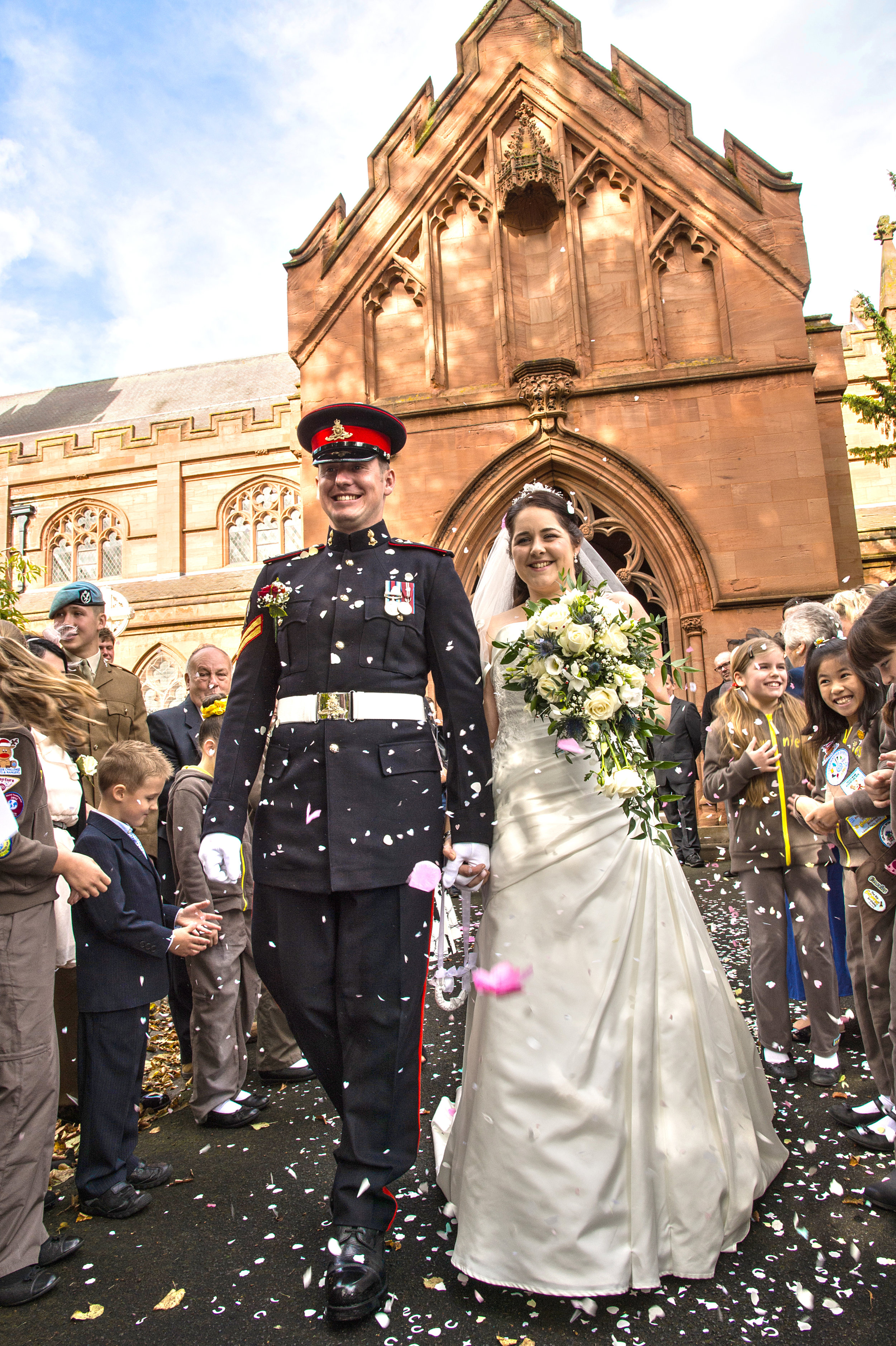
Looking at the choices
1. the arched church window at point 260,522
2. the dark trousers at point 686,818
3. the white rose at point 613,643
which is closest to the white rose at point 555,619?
the white rose at point 613,643

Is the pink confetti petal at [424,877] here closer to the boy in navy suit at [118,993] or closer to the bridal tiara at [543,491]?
the boy in navy suit at [118,993]

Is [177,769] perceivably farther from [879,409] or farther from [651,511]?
[879,409]

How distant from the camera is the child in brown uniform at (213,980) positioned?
3857mm

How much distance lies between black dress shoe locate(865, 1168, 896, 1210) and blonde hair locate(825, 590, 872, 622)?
10.4 ft

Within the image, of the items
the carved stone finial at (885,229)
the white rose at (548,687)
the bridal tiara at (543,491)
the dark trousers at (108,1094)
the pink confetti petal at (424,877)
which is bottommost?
the dark trousers at (108,1094)

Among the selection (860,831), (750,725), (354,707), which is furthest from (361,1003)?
(750,725)

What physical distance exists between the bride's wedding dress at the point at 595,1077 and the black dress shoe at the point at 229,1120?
1.22m

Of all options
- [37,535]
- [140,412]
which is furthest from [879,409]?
[140,412]

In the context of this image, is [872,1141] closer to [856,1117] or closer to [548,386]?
[856,1117]

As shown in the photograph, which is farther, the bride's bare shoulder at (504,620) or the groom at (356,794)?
the bride's bare shoulder at (504,620)

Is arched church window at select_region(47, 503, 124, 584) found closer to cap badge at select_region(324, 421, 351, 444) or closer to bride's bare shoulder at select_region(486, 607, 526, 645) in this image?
bride's bare shoulder at select_region(486, 607, 526, 645)

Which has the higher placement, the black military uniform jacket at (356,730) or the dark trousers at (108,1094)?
the black military uniform jacket at (356,730)

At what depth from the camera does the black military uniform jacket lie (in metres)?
2.63

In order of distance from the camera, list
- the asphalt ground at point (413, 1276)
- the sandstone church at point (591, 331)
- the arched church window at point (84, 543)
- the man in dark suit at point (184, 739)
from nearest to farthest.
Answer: the asphalt ground at point (413, 1276)
the man in dark suit at point (184, 739)
the sandstone church at point (591, 331)
the arched church window at point (84, 543)
